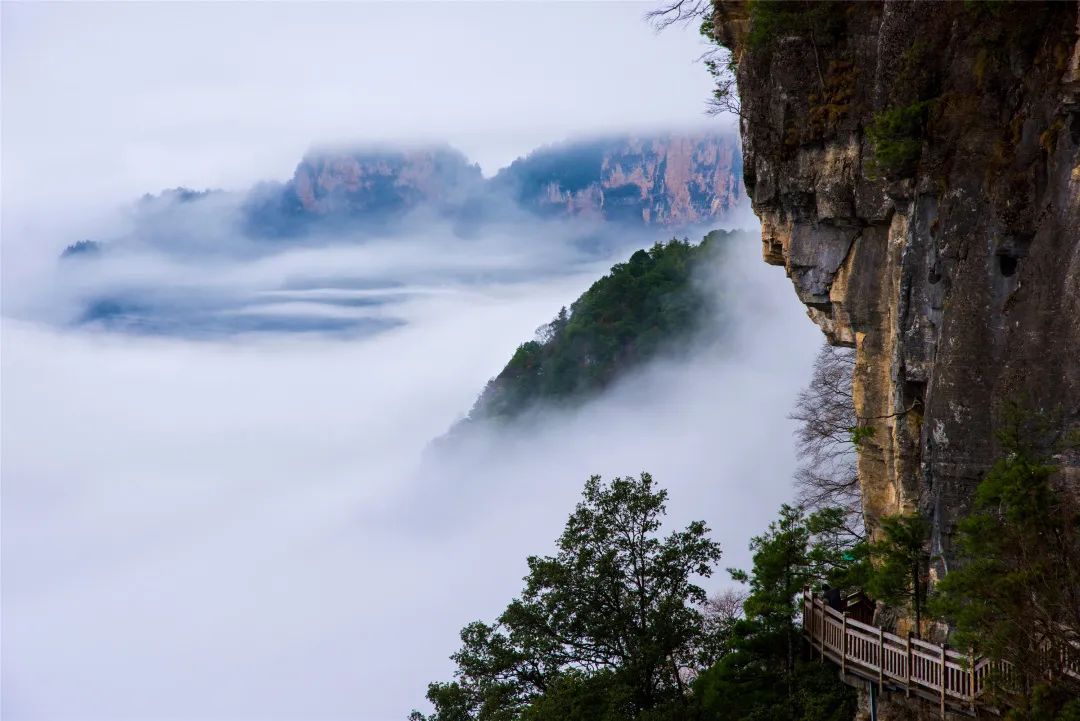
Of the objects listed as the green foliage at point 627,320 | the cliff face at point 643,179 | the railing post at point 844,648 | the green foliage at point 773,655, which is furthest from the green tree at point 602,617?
the cliff face at point 643,179

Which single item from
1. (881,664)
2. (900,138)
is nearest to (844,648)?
(881,664)

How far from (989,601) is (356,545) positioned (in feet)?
400

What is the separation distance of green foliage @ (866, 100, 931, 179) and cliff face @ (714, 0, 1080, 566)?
2 centimetres

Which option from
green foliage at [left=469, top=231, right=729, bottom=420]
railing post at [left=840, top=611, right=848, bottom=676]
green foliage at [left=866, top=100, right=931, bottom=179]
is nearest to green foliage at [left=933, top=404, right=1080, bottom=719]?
railing post at [left=840, top=611, right=848, bottom=676]

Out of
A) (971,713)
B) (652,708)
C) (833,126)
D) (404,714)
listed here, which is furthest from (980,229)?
(404,714)

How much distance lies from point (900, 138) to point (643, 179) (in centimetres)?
10283

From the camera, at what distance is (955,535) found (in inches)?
610

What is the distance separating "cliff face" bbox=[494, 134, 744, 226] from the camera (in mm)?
109688

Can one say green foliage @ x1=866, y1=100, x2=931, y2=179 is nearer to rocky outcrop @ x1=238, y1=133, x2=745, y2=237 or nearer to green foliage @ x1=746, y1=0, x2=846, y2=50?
green foliage @ x1=746, y1=0, x2=846, y2=50

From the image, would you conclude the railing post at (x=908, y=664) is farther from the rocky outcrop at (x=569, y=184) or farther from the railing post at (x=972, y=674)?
the rocky outcrop at (x=569, y=184)

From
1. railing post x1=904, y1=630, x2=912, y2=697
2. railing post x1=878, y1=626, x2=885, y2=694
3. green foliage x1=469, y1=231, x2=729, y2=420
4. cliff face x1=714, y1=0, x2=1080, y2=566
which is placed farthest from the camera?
green foliage x1=469, y1=231, x2=729, y2=420

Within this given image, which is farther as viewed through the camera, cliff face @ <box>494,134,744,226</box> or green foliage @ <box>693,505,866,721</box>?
cliff face @ <box>494,134,744,226</box>

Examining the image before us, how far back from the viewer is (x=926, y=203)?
16.4 m

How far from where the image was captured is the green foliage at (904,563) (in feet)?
54.9
